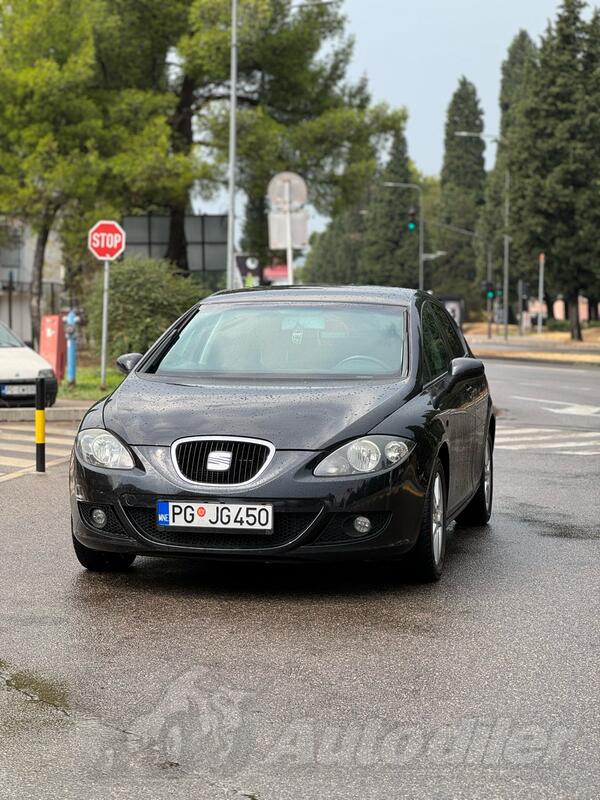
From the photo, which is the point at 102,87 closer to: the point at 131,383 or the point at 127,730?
the point at 131,383

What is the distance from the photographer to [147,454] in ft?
23.6

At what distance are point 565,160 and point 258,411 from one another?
6241 cm

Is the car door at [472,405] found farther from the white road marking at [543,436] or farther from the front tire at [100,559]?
the white road marking at [543,436]

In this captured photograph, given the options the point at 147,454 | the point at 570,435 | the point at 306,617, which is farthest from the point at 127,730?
the point at 570,435

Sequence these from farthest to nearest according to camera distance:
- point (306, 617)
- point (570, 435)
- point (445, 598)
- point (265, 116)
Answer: point (265, 116) < point (570, 435) < point (445, 598) < point (306, 617)

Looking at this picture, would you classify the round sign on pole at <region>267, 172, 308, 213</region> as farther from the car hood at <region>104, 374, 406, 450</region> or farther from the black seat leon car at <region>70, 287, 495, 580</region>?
the car hood at <region>104, 374, 406, 450</region>

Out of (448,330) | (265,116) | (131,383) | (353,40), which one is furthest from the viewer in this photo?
(353,40)

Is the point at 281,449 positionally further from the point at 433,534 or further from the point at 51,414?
the point at 51,414

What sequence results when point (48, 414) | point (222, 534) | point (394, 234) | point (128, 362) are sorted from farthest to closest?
1. point (394, 234)
2. point (48, 414)
3. point (128, 362)
4. point (222, 534)

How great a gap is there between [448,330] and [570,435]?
8050 millimetres

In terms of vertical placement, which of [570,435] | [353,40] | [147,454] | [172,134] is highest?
[353,40]

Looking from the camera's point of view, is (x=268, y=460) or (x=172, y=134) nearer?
(x=268, y=460)

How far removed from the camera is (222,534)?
7.02 m

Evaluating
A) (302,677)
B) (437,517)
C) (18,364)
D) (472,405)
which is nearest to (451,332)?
(472,405)
